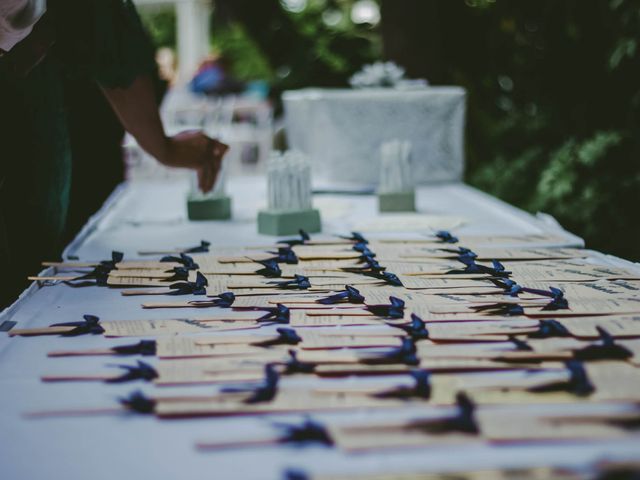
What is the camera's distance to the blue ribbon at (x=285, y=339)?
815 millimetres

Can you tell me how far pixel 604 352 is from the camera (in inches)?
30.0

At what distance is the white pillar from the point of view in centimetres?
947

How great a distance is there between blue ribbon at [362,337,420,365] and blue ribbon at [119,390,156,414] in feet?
0.69

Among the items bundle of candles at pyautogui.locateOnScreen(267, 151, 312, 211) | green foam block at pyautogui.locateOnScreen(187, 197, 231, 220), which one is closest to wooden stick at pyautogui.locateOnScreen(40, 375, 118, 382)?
bundle of candles at pyautogui.locateOnScreen(267, 151, 312, 211)

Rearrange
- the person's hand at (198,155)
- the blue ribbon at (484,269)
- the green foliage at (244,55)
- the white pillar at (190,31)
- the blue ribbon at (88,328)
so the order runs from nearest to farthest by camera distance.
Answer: the blue ribbon at (88,328)
the blue ribbon at (484,269)
the person's hand at (198,155)
the green foliage at (244,55)
the white pillar at (190,31)

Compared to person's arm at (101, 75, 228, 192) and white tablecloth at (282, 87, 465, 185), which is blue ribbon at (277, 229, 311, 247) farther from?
white tablecloth at (282, 87, 465, 185)

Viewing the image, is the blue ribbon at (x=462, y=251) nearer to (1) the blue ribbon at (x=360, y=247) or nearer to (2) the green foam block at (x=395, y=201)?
(1) the blue ribbon at (x=360, y=247)

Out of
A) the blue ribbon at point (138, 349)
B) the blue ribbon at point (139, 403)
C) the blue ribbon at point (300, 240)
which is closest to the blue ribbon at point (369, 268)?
the blue ribbon at point (300, 240)

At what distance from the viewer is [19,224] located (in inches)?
53.1

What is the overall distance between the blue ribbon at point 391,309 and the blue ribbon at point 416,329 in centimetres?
4

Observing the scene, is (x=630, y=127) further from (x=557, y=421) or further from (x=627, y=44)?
(x=557, y=421)

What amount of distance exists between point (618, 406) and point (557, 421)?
0.24ft

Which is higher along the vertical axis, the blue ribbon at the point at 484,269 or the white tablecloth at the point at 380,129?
the white tablecloth at the point at 380,129

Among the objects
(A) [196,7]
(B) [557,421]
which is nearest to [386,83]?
(B) [557,421]
